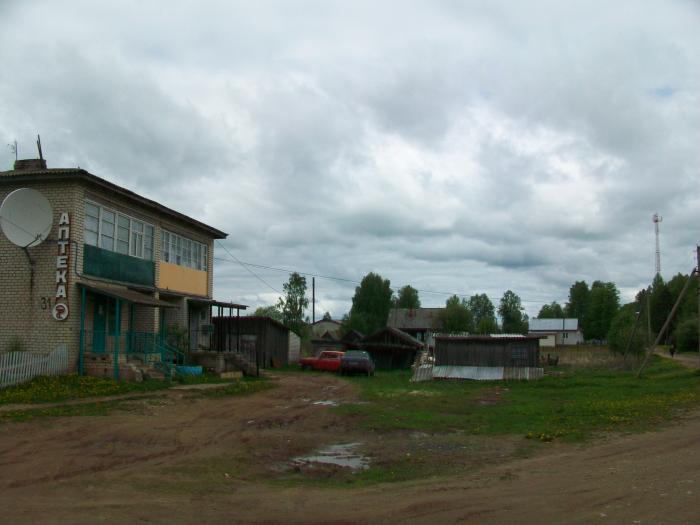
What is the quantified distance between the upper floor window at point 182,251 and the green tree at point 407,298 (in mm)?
93514

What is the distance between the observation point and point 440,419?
58.2 ft

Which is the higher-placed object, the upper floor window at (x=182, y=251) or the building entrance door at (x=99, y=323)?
the upper floor window at (x=182, y=251)

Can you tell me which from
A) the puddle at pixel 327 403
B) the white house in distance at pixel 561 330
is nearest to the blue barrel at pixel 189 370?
the puddle at pixel 327 403

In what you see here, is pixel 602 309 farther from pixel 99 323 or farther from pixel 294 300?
pixel 99 323

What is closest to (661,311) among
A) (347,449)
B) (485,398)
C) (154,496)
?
(485,398)

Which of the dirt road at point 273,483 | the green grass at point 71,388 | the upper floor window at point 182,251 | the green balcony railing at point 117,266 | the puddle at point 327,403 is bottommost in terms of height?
the puddle at point 327,403

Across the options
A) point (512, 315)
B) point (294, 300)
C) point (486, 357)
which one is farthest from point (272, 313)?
point (512, 315)

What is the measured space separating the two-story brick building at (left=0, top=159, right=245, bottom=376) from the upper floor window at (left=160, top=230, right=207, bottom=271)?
745 millimetres

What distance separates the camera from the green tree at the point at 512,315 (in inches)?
4697

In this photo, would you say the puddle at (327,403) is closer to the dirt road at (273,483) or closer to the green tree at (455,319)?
the dirt road at (273,483)

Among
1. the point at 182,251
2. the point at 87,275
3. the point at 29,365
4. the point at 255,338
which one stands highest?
the point at 182,251

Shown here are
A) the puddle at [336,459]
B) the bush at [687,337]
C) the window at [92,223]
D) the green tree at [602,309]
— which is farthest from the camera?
the green tree at [602,309]

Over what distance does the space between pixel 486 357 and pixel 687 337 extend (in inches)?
1256

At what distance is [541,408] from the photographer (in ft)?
65.3
